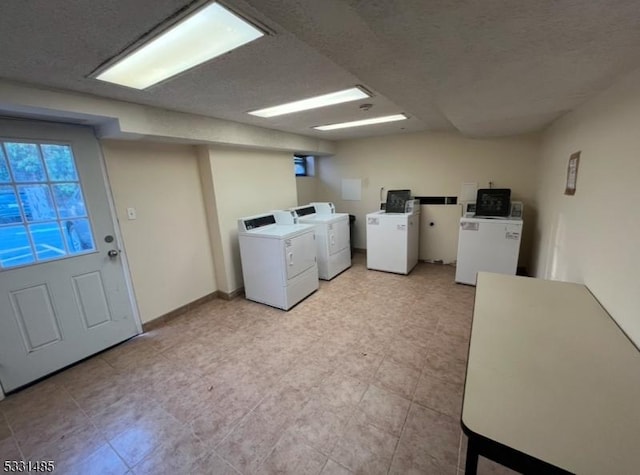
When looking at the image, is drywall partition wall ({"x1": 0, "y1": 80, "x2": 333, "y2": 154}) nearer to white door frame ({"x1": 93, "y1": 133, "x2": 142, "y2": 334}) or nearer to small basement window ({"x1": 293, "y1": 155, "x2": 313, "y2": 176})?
white door frame ({"x1": 93, "y1": 133, "x2": 142, "y2": 334})

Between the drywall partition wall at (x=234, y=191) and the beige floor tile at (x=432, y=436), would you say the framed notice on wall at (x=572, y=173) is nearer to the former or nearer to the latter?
the beige floor tile at (x=432, y=436)

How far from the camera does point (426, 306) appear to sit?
308 centimetres

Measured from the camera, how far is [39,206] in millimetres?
2107

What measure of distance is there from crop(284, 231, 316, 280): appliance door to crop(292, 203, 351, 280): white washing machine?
395mm

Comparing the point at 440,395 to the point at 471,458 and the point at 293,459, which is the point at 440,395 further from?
the point at 471,458

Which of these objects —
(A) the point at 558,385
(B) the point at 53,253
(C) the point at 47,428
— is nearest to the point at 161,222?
(B) the point at 53,253

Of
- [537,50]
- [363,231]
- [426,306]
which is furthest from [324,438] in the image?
[363,231]

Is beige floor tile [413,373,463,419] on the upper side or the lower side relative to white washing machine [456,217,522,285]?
lower

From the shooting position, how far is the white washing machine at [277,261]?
305cm

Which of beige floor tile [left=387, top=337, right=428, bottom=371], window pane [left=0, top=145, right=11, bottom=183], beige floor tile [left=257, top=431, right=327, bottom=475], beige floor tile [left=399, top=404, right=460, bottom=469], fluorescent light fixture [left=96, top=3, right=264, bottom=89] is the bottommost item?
beige floor tile [left=399, top=404, right=460, bottom=469]

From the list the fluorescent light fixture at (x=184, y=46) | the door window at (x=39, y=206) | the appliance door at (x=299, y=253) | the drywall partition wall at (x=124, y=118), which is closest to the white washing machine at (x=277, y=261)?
the appliance door at (x=299, y=253)

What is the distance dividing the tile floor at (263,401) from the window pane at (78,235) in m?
1.05

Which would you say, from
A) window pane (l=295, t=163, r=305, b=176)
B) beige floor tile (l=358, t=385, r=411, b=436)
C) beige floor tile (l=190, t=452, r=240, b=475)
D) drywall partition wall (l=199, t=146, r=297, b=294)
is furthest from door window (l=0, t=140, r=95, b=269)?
window pane (l=295, t=163, r=305, b=176)

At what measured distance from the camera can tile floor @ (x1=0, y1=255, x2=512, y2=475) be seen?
148 centimetres
